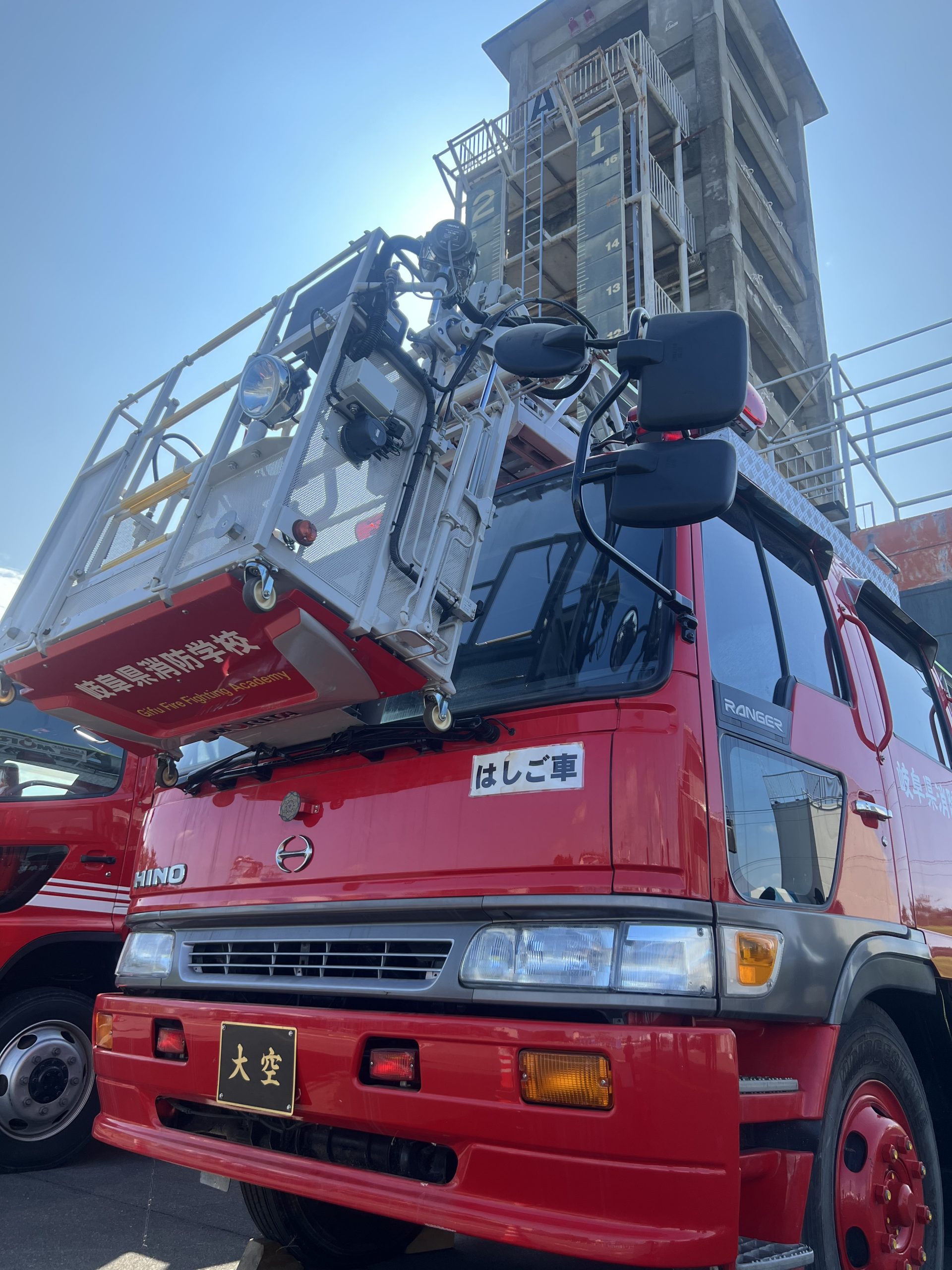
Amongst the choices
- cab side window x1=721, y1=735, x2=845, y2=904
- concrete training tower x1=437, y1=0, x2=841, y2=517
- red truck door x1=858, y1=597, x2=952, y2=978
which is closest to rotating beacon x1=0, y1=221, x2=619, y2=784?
cab side window x1=721, y1=735, x2=845, y2=904

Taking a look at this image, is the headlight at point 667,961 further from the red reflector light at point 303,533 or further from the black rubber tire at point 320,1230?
the black rubber tire at point 320,1230

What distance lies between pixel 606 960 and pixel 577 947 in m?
0.08

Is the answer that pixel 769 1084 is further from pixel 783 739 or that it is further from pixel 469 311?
pixel 469 311

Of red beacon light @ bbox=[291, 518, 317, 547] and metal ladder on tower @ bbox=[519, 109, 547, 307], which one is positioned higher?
metal ladder on tower @ bbox=[519, 109, 547, 307]

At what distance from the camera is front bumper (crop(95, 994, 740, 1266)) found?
1830mm

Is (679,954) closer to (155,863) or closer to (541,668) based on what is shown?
(541,668)

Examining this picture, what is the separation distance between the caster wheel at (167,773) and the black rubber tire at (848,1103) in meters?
2.20

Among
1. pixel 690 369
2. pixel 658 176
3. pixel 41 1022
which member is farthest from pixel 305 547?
pixel 658 176

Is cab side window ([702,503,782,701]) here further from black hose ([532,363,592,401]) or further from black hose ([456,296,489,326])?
black hose ([456,296,489,326])

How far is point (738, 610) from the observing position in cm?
271

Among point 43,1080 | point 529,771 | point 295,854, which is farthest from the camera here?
point 43,1080

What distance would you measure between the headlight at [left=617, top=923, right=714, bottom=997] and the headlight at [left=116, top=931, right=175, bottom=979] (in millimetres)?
1605

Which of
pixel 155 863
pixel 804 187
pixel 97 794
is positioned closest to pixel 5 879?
pixel 97 794

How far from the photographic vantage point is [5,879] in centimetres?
454
